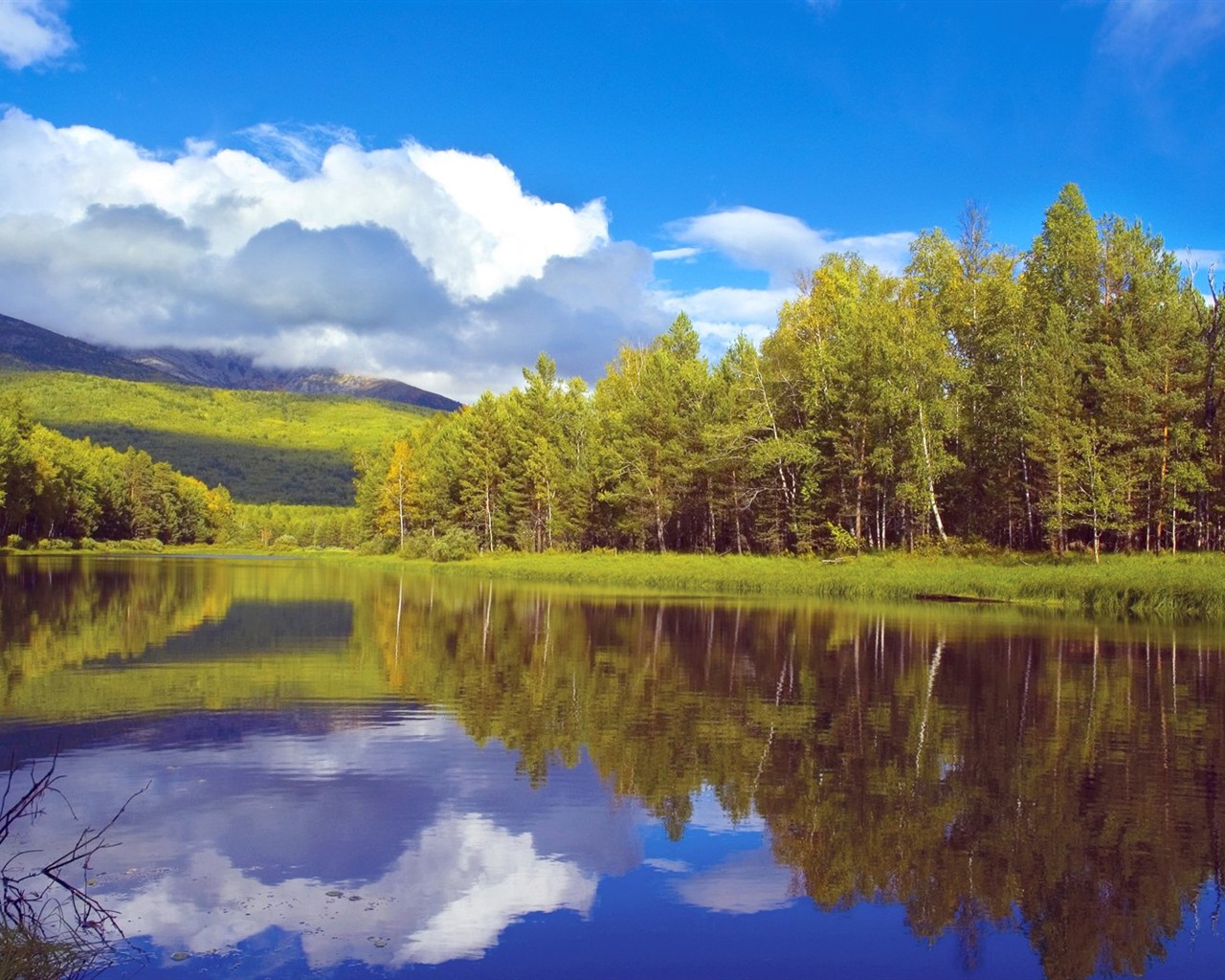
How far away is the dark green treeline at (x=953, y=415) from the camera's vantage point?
4816cm

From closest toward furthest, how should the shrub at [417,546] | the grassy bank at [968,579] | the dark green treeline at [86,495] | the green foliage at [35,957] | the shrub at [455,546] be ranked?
the green foliage at [35,957] → the grassy bank at [968,579] → the shrub at [455,546] → the shrub at [417,546] → the dark green treeline at [86,495]

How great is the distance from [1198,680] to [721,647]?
10983 millimetres

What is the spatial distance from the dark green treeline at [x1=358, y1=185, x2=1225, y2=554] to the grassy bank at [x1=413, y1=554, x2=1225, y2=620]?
2.80 m

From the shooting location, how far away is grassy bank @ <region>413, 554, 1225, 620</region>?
39250 millimetres

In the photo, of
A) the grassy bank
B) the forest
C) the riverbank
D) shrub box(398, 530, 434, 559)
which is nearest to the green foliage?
the riverbank

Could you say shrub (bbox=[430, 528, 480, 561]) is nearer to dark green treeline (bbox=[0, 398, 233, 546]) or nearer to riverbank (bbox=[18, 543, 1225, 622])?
riverbank (bbox=[18, 543, 1225, 622])

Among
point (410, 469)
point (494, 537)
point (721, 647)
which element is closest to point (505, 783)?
point (721, 647)

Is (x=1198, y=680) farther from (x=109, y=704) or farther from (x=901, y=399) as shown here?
(x=901, y=399)

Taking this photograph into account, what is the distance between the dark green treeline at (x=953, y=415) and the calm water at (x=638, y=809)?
26.7 m

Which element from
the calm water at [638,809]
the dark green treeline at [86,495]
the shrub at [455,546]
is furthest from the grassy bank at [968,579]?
the dark green treeline at [86,495]

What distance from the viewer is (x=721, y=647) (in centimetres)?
2706

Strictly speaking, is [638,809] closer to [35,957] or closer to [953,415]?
[35,957]

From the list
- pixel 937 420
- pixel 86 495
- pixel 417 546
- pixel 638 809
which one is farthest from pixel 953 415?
pixel 86 495

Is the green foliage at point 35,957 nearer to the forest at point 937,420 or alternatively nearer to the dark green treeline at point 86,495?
the forest at point 937,420
